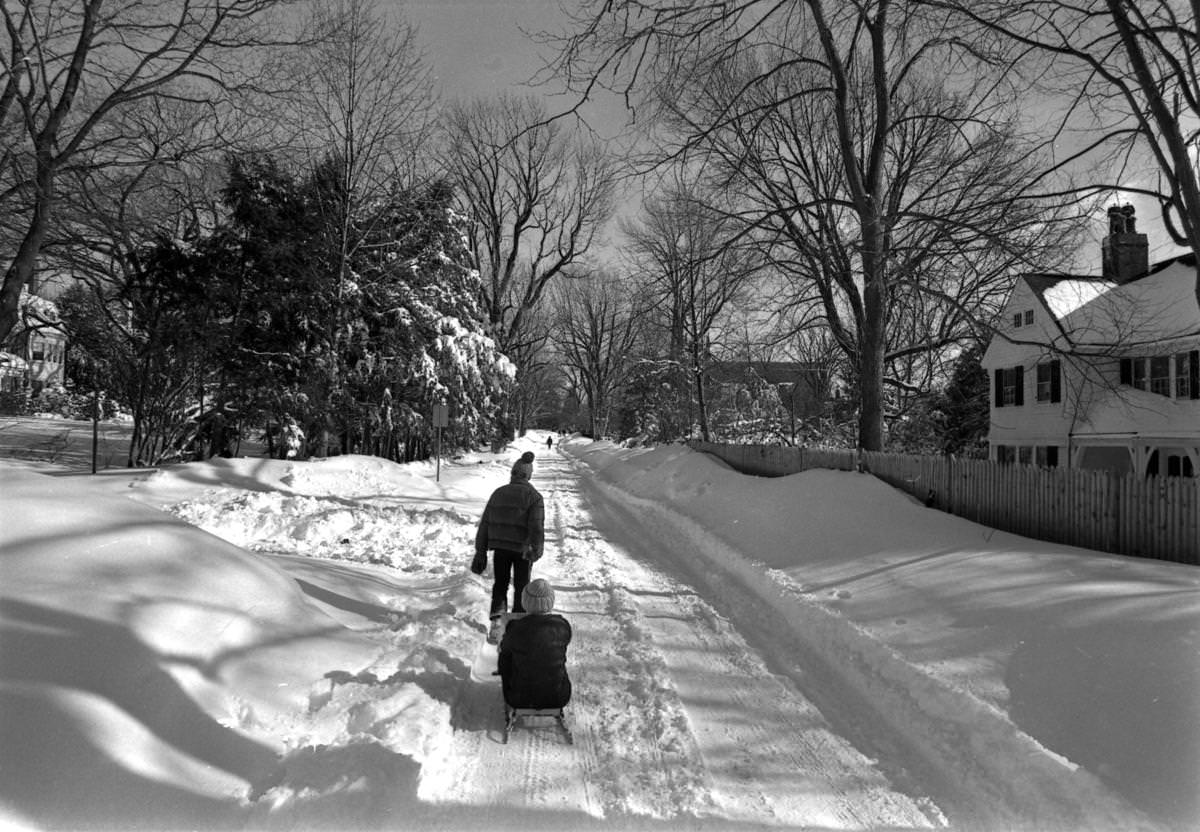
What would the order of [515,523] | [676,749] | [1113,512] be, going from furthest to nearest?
1. [1113,512]
2. [515,523]
3. [676,749]

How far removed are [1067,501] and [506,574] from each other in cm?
815

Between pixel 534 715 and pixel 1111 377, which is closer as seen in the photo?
pixel 534 715

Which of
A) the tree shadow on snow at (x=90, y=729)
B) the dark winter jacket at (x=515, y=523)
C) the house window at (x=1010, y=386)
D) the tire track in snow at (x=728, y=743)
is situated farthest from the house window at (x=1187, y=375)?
the tree shadow on snow at (x=90, y=729)

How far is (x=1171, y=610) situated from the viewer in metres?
5.08

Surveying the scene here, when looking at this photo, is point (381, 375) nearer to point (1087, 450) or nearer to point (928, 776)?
point (928, 776)

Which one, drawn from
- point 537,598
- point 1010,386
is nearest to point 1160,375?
point 1010,386

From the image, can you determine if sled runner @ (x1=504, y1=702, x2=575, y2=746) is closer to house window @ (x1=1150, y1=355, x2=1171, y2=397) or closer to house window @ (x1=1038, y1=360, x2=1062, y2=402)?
house window @ (x1=1150, y1=355, x2=1171, y2=397)

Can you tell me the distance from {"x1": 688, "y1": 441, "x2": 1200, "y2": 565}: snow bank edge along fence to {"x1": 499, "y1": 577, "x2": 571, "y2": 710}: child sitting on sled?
794 cm

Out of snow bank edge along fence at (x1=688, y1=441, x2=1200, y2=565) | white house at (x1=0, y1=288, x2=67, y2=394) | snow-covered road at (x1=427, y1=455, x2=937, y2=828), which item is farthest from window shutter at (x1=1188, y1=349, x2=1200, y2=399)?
white house at (x1=0, y1=288, x2=67, y2=394)

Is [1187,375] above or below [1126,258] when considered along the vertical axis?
below

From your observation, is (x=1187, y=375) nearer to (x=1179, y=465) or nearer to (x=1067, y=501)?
(x=1179, y=465)

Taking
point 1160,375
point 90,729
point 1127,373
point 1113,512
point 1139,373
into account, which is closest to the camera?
point 90,729

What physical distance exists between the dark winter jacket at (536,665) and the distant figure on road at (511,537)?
162cm

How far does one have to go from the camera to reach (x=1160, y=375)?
60.0 ft
